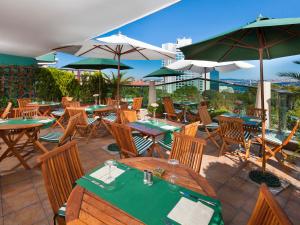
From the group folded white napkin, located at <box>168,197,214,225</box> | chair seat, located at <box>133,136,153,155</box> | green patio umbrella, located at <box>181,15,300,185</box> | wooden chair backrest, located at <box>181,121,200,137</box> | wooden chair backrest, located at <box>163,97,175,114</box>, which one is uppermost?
green patio umbrella, located at <box>181,15,300,185</box>

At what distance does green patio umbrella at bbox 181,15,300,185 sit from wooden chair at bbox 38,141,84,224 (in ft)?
8.05

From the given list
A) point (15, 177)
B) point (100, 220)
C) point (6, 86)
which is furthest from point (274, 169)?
point (6, 86)

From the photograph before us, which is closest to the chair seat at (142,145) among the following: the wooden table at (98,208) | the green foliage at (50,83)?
the wooden table at (98,208)

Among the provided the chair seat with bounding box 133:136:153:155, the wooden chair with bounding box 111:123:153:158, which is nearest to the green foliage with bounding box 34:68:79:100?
the chair seat with bounding box 133:136:153:155

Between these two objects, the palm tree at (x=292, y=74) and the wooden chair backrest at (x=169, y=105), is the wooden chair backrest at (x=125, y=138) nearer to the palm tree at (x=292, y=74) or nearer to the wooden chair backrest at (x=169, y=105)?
the palm tree at (x=292, y=74)

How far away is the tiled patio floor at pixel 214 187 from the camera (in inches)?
91.7

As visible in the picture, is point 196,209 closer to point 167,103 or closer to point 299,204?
point 299,204

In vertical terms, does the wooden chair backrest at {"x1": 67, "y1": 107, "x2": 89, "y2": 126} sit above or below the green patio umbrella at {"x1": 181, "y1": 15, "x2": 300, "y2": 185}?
below

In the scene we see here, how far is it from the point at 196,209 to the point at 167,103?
20.0 feet

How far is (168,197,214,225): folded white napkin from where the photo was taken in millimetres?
1153

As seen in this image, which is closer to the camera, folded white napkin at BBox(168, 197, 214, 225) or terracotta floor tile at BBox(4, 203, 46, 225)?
folded white napkin at BBox(168, 197, 214, 225)

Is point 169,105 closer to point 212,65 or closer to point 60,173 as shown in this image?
point 212,65

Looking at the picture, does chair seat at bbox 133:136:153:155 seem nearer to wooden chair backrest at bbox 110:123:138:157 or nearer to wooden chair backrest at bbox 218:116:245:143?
wooden chair backrest at bbox 110:123:138:157

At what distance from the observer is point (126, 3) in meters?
3.47
